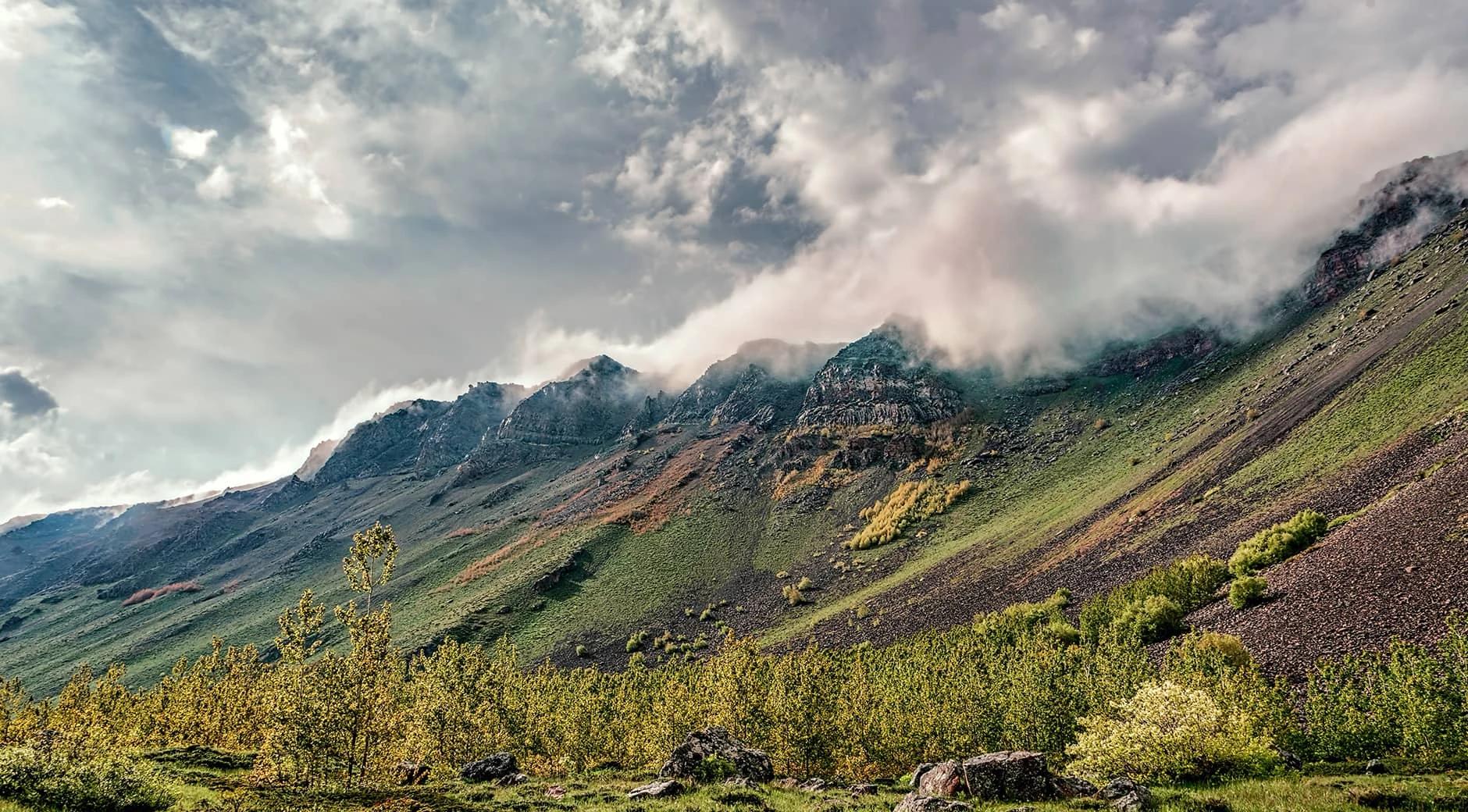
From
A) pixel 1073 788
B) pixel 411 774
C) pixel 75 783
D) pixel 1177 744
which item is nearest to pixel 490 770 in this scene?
→ pixel 411 774

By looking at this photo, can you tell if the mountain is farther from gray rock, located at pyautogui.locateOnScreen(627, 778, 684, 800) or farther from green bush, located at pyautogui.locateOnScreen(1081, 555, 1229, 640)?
gray rock, located at pyautogui.locateOnScreen(627, 778, 684, 800)

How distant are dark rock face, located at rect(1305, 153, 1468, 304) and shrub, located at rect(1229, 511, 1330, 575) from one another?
6407 inches

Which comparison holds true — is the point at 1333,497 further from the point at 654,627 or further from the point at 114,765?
the point at 654,627

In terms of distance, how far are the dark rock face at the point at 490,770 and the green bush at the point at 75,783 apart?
20537 mm

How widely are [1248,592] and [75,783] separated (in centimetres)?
7684

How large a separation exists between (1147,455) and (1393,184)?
168 m

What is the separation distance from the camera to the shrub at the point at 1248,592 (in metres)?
52.5

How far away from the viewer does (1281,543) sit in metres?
59.1

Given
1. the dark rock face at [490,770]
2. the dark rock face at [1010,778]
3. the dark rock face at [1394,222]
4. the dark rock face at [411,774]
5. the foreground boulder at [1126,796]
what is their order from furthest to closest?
the dark rock face at [1394,222] < the dark rock face at [490,770] < the dark rock face at [411,774] < the dark rock face at [1010,778] < the foreground boulder at [1126,796]

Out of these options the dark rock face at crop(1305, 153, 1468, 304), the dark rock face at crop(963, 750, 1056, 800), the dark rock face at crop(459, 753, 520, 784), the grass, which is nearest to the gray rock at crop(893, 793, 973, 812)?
the grass

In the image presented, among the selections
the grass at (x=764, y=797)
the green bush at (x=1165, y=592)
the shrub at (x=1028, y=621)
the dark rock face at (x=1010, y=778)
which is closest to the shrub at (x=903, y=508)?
the shrub at (x=1028, y=621)

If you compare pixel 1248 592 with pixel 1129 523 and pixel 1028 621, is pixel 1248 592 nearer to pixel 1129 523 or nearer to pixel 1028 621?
pixel 1028 621

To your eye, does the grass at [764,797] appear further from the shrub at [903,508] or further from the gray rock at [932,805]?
the shrub at [903,508]

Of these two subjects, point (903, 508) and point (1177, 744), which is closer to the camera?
point (1177, 744)
